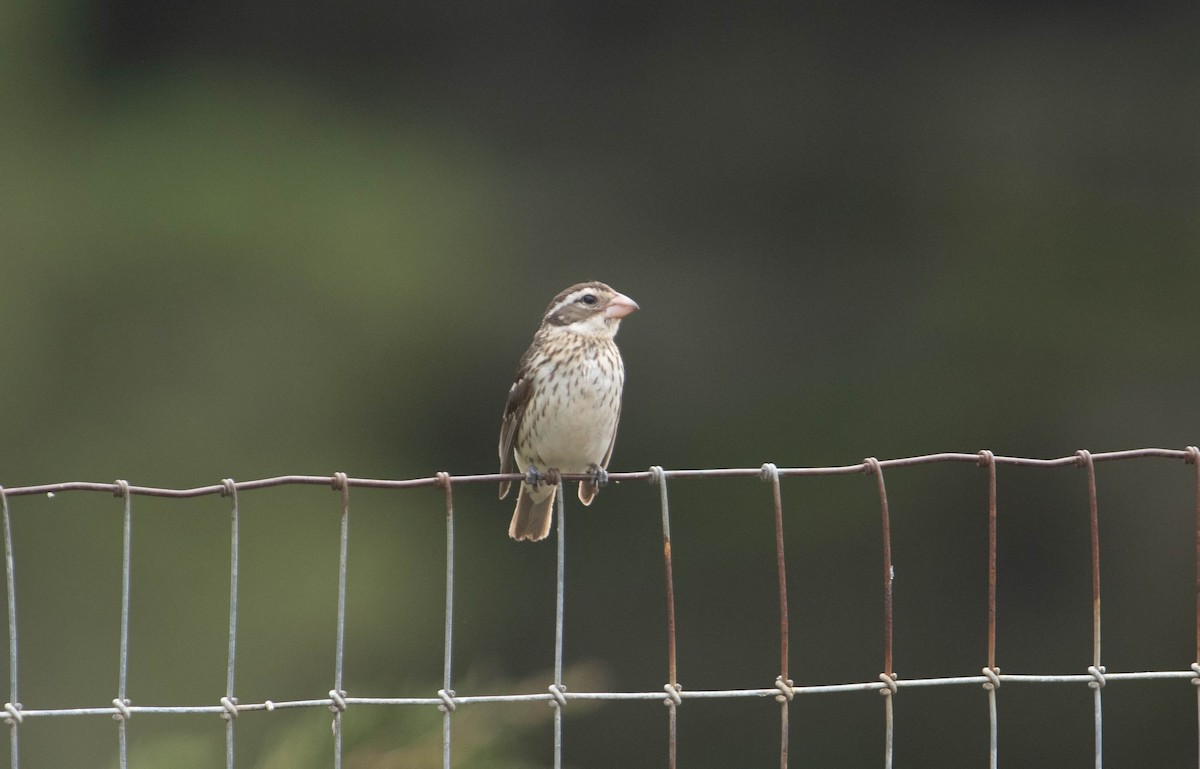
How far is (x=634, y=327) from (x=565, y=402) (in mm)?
5854

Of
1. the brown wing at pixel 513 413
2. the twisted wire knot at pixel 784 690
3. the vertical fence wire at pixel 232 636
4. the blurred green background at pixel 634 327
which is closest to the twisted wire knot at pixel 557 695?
the twisted wire knot at pixel 784 690

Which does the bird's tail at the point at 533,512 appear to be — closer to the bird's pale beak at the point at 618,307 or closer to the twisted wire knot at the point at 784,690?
the bird's pale beak at the point at 618,307

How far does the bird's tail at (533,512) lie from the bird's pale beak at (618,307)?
21.6 inches

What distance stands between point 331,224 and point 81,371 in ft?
5.99

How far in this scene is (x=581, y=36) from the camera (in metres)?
12.3

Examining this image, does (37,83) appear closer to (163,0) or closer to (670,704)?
(163,0)

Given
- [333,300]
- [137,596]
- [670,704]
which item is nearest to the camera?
[670,704]

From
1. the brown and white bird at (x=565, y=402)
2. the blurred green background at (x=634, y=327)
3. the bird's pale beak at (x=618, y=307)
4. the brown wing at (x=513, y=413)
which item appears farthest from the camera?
the blurred green background at (x=634, y=327)

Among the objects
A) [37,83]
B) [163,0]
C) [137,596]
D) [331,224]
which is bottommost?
[137,596]

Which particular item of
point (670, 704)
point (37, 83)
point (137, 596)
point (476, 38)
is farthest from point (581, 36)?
point (670, 704)

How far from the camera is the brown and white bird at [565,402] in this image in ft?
16.8

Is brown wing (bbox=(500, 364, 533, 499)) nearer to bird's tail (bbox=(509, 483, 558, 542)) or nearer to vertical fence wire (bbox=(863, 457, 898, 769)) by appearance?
bird's tail (bbox=(509, 483, 558, 542))

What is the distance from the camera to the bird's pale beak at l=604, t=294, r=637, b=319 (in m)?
5.39

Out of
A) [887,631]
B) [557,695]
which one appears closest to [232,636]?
[557,695]
